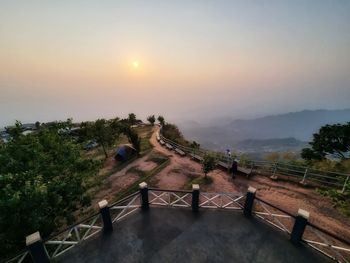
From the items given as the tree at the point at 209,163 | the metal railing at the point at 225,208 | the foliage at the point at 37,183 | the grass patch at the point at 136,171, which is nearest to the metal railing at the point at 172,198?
the metal railing at the point at 225,208

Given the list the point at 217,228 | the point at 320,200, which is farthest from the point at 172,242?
the point at 320,200

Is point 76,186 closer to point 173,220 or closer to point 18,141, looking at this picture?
point 18,141

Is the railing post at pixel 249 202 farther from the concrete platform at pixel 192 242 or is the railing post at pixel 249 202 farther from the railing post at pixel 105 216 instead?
the railing post at pixel 105 216

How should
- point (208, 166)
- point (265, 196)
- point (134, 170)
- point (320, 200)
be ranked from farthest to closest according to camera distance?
point (134, 170), point (208, 166), point (265, 196), point (320, 200)

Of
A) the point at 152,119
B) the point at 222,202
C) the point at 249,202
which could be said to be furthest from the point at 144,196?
the point at 152,119

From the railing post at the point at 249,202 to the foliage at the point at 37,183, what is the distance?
8574 mm

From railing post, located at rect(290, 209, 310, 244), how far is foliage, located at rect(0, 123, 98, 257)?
403 inches

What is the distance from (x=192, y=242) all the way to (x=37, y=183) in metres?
6.99

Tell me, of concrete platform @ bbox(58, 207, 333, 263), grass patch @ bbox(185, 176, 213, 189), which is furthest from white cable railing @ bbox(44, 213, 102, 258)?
grass patch @ bbox(185, 176, 213, 189)

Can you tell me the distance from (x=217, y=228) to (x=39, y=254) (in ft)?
24.3

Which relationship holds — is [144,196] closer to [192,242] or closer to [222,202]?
[192,242]

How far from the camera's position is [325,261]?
714 centimetres

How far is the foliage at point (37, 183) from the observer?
6.71 metres

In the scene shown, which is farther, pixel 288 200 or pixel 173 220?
pixel 288 200
